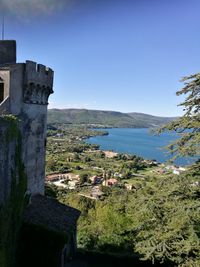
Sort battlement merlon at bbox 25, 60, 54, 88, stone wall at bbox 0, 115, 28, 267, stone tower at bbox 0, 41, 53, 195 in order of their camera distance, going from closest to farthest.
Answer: stone wall at bbox 0, 115, 28, 267
stone tower at bbox 0, 41, 53, 195
battlement merlon at bbox 25, 60, 54, 88

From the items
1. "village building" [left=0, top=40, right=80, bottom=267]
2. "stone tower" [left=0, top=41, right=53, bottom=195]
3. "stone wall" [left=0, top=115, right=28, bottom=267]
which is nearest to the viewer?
"stone wall" [left=0, top=115, right=28, bottom=267]

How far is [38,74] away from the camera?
15570 millimetres

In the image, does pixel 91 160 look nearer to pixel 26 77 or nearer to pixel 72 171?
pixel 72 171

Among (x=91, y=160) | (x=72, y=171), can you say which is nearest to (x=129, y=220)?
(x=72, y=171)

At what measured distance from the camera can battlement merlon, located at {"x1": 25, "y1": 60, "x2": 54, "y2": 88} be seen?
14.7 metres

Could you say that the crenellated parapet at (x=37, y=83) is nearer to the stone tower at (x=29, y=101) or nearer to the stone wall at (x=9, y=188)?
the stone tower at (x=29, y=101)

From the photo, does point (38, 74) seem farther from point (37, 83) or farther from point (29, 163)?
point (29, 163)

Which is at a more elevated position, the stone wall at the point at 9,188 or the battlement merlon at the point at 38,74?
the battlement merlon at the point at 38,74

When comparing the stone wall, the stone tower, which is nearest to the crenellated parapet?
the stone tower

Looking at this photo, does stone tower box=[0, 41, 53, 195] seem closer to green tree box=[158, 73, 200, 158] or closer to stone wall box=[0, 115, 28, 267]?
stone wall box=[0, 115, 28, 267]

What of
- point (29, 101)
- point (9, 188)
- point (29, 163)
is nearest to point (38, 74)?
point (29, 101)

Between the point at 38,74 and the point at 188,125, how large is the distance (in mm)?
7396

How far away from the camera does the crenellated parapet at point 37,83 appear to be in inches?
583

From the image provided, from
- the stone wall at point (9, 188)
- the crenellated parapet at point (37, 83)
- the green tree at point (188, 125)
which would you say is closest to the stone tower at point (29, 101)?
the crenellated parapet at point (37, 83)
